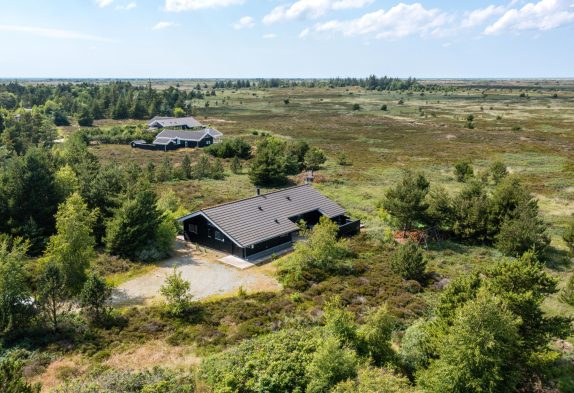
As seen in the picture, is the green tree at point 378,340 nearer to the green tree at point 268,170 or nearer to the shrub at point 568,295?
the shrub at point 568,295

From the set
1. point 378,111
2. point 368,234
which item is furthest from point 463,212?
point 378,111

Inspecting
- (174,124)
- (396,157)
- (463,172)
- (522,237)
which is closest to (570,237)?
(522,237)

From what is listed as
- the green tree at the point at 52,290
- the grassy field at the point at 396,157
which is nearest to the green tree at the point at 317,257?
the grassy field at the point at 396,157

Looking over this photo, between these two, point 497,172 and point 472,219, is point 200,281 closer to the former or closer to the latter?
point 472,219

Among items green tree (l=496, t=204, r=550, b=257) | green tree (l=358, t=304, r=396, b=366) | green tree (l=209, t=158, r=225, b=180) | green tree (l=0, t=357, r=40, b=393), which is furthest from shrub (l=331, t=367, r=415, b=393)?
green tree (l=209, t=158, r=225, b=180)

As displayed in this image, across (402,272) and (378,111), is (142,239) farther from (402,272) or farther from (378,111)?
(378,111)

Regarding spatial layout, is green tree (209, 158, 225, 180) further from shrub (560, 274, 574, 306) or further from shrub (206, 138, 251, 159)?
shrub (560, 274, 574, 306)
